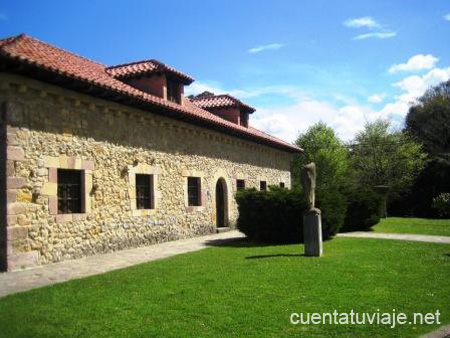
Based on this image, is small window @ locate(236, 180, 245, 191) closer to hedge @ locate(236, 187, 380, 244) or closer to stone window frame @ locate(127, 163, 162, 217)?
hedge @ locate(236, 187, 380, 244)

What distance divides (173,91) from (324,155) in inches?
1005

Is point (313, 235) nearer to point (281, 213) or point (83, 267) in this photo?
point (281, 213)

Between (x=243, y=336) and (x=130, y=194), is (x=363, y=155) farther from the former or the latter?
(x=243, y=336)

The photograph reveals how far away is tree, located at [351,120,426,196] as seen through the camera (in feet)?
97.1

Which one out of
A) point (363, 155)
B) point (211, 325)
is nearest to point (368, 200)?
point (211, 325)

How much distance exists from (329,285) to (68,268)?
5465 mm

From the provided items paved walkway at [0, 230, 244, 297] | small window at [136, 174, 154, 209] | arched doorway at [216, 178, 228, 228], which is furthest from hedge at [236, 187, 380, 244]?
arched doorway at [216, 178, 228, 228]

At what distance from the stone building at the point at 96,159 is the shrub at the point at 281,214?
8.81 ft

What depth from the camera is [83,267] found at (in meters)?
8.75

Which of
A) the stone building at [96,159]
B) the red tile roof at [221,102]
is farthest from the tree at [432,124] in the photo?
the stone building at [96,159]

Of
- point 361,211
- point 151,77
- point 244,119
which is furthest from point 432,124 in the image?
point 151,77

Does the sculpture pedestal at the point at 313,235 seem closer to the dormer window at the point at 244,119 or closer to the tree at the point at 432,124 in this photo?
the dormer window at the point at 244,119

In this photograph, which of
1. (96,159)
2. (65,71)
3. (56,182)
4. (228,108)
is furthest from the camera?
(228,108)

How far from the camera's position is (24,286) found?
6.93m
